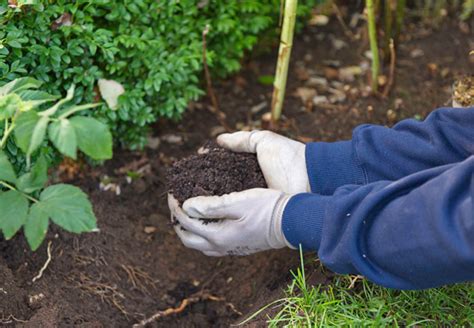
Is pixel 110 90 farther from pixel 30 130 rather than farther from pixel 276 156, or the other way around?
pixel 30 130

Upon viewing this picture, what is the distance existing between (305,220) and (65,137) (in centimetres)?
76

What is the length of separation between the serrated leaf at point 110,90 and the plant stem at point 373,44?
3.14 ft

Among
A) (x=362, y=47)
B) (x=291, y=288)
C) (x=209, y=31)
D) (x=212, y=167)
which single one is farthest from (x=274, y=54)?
(x=291, y=288)

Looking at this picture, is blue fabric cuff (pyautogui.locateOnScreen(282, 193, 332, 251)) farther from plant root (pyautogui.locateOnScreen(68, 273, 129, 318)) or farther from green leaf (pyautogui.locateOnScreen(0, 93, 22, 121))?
green leaf (pyautogui.locateOnScreen(0, 93, 22, 121))

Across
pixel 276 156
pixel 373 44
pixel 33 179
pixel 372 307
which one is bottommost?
pixel 372 307

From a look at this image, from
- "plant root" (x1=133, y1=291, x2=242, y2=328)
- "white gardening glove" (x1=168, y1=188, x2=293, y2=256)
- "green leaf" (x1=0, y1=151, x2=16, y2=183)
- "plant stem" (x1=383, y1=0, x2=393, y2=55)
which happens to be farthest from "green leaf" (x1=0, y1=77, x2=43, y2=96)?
"plant stem" (x1=383, y1=0, x2=393, y2=55)

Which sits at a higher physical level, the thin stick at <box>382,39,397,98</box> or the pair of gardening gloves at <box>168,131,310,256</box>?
the thin stick at <box>382,39,397,98</box>

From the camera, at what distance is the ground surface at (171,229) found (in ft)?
6.95

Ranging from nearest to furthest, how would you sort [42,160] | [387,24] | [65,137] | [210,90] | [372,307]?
[65,137] → [42,160] → [372,307] → [210,90] → [387,24]

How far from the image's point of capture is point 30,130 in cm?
143

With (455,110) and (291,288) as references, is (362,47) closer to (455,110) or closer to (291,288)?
(455,110)

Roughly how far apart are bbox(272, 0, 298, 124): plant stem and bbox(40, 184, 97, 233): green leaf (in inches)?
44.0

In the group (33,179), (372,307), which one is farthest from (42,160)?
(372,307)

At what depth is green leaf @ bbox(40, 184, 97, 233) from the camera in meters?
1.47
